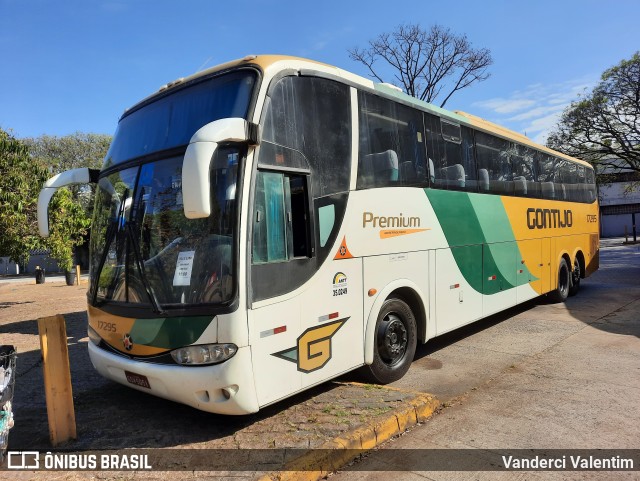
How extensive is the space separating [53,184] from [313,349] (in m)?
3.32

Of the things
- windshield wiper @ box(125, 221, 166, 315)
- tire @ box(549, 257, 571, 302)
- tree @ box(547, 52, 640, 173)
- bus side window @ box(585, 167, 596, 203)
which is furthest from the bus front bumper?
tree @ box(547, 52, 640, 173)

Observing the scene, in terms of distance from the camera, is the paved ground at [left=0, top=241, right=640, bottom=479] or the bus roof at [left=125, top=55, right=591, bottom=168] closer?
the paved ground at [left=0, top=241, right=640, bottom=479]

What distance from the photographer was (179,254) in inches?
152

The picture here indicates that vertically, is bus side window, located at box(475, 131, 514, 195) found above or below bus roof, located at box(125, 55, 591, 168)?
below

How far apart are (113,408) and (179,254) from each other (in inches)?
84.6

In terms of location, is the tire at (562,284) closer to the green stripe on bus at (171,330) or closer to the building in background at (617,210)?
the green stripe on bus at (171,330)

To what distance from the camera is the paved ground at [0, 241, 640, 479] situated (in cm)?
395

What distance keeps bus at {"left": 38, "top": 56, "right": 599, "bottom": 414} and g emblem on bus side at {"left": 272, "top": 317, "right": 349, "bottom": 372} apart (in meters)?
0.02

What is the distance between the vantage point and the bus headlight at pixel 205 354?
11.9 ft

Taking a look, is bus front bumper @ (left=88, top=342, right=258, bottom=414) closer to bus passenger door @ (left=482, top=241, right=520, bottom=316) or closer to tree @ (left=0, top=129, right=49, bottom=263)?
bus passenger door @ (left=482, top=241, right=520, bottom=316)

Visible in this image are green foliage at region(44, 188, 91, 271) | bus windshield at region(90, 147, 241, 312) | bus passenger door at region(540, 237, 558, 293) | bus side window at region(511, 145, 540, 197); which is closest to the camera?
bus windshield at region(90, 147, 241, 312)

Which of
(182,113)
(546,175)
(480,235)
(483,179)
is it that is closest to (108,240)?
(182,113)

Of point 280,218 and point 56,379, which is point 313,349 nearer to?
point 280,218

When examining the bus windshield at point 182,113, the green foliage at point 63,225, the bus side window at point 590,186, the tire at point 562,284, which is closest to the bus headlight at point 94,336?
the bus windshield at point 182,113
